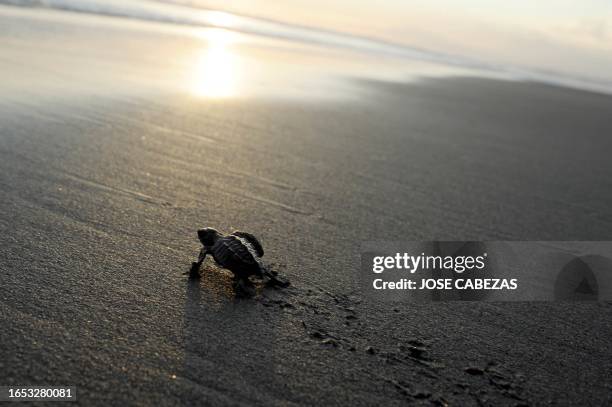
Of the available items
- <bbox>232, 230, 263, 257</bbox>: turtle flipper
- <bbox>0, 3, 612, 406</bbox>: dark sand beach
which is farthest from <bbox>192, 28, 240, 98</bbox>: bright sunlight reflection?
<bbox>232, 230, 263, 257</bbox>: turtle flipper

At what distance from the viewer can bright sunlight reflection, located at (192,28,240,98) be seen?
714 centimetres

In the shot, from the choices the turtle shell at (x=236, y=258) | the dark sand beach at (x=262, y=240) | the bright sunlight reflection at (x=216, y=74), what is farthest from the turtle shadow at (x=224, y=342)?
the bright sunlight reflection at (x=216, y=74)

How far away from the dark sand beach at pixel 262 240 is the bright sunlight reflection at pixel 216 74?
0.72m

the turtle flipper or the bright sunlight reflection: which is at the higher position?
the bright sunlight reflection

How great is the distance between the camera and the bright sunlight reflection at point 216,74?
23.4ft

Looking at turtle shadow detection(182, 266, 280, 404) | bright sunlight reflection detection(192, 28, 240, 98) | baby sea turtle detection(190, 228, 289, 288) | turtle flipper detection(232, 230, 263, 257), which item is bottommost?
turtle shadow detection(182, 266, 280, 404)

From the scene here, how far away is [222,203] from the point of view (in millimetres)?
3404

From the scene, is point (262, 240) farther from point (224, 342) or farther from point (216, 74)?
point (216, 74)

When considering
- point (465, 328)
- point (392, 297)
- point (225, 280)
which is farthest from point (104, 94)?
point (465, 328)

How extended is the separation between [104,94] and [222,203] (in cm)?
324

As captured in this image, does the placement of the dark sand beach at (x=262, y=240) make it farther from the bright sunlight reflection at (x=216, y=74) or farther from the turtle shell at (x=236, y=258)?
the bright sunlight reflection at (x=216, y=74)

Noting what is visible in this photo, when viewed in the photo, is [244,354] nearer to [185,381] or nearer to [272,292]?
[185,381]

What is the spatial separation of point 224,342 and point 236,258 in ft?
1.49

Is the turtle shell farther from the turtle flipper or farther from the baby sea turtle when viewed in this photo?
the turtle flipper
